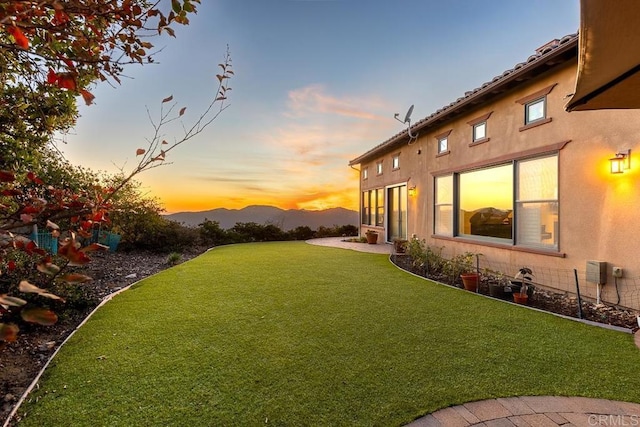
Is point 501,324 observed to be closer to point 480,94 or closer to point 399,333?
point 399,333

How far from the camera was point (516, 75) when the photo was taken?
636 cm

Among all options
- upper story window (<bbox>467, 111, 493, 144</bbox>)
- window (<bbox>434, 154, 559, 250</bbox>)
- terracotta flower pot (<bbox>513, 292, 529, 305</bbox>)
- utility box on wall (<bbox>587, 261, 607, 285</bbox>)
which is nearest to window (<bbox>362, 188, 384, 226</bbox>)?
window (<bbox>434, 154, 559, 250</bbox>)

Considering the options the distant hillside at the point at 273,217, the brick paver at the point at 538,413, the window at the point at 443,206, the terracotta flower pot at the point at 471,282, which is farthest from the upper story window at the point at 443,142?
the distant hillside at the point at 273,217

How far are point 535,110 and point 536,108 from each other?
1.6 inches

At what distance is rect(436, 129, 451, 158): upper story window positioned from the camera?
952cm

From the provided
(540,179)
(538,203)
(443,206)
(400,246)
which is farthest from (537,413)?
(400,246)

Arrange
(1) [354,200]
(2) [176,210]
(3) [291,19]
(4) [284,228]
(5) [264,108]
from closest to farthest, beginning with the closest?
(3) [291,19] < (5) [264,108] < (2) [176,210] < (4) [284,228] < (1) [354,200]

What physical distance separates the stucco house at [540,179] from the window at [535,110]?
23 millimetres

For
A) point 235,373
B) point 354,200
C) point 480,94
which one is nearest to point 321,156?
point 354,200

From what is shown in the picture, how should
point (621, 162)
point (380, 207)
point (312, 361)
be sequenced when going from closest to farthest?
point (312, 361) → point (621, 162) → point (380, 207)

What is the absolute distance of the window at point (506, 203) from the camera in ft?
20.8

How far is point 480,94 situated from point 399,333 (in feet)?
19.9

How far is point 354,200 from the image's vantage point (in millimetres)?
19172

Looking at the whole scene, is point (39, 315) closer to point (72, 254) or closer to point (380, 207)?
point (72, 254)
